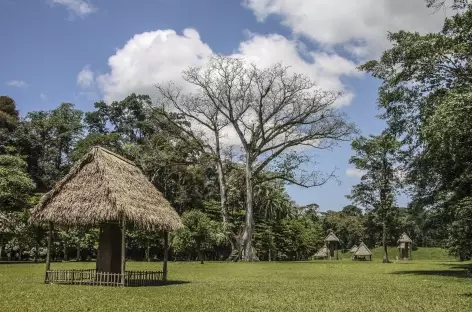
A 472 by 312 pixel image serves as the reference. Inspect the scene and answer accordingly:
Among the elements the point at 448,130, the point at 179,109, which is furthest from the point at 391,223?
the point at 448,130

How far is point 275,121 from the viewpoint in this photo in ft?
141

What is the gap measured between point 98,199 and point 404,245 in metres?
54.8

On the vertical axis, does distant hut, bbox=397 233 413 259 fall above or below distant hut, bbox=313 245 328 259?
above

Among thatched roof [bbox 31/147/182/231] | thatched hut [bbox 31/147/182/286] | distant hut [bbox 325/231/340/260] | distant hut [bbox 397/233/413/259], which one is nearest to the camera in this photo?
thatched roof [bbox 31/147/182/231]

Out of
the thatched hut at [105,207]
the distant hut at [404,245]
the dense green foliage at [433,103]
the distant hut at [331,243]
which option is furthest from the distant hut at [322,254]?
the thatched hut at [105,207]

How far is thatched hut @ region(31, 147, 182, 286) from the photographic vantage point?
16.3m

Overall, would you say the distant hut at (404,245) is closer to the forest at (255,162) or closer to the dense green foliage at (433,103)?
→ the forest at (255,162)

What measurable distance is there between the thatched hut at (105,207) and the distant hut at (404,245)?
1993 inches

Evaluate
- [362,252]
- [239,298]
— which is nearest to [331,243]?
[362,252]

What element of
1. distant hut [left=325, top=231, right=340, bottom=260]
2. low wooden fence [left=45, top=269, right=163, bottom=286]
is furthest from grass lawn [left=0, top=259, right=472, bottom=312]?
distant hut [left=325, top=231, right=340, bottom=260]

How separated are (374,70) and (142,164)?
1090 inches

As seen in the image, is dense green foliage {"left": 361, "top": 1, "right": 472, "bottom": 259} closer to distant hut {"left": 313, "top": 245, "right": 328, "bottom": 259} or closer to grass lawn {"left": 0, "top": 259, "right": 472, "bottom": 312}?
grass lawn {"left": 0, "top": 259, "right": 472, "bottom": 312}

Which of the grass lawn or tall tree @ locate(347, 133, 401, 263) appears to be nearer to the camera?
the grass lawn

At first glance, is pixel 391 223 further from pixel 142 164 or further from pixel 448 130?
pixel 448 130
